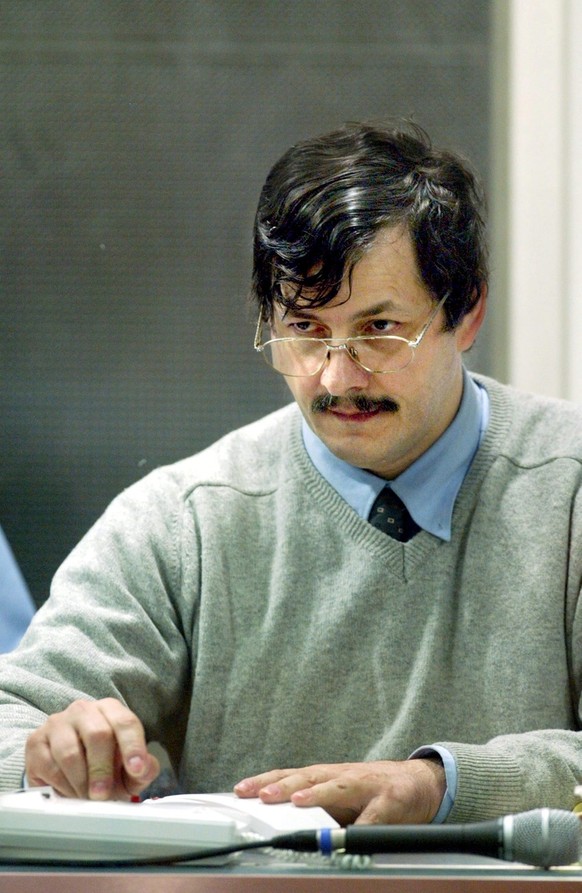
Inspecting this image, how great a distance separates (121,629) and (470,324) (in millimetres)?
623

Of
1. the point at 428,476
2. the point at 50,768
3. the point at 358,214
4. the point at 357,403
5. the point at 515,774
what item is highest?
the point at 358,214

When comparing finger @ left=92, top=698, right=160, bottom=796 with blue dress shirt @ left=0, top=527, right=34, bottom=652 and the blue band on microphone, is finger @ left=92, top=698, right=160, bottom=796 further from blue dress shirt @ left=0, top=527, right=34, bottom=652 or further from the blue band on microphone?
blue dress shirt @ left=0, top=527, right=34, bottom=652

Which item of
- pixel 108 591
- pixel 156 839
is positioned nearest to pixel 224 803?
pixel 156 839

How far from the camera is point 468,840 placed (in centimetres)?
80

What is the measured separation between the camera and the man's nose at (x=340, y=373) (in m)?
1.40

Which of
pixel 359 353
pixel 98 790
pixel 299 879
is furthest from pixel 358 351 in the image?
pixel 299 879

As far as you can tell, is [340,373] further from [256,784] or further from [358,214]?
[256,784]

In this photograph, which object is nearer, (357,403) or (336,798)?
(336,798)

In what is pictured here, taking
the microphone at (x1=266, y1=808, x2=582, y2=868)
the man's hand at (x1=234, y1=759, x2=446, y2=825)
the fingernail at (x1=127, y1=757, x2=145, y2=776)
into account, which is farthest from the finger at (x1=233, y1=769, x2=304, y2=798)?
the microphone at (x1=266, y1=808, x2=582, y2=868)

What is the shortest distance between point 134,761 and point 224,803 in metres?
0.09

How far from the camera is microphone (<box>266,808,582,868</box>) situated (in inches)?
31.3

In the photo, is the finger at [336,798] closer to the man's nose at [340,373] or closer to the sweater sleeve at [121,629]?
the sweater sleeve at [121,629]

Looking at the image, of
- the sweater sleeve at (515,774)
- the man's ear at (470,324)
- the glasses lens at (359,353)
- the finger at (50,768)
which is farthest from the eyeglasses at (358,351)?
the finger at (50,768)

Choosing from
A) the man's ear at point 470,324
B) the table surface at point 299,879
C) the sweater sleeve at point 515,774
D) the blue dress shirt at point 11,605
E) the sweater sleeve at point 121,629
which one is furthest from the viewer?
the blue dress shirt at point 11,605
